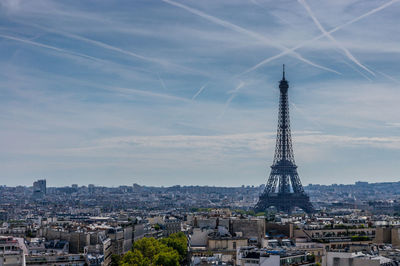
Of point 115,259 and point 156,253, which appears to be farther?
point 115,259

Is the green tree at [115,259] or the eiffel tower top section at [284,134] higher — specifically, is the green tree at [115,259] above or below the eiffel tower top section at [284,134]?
below

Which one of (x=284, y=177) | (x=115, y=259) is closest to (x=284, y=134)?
(x=284, y=177)

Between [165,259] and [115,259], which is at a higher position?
[165,259]

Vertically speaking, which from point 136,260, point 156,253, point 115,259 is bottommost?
point 115,259

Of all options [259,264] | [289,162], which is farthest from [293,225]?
[289,162]

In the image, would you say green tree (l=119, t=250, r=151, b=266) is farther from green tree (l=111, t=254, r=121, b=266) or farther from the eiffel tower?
the eiffel tower

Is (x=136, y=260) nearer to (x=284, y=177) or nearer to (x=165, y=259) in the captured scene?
(x=165, y=259)

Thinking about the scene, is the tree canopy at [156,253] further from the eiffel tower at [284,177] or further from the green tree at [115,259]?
the eiffel tower at [284,177]

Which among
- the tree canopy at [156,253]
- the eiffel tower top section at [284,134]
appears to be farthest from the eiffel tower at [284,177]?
the tree canopy at [156,253]

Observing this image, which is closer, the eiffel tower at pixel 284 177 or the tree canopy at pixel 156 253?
the tree canopy at pixel 156 253
